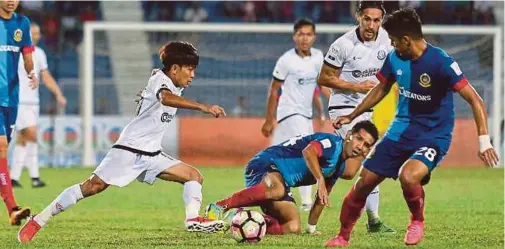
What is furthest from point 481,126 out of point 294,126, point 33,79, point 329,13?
point 329,13

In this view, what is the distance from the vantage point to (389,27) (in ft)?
25.3

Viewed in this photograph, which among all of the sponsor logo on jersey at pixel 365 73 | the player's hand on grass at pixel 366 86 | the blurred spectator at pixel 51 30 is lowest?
the player's hand on grass at pixel 366 86

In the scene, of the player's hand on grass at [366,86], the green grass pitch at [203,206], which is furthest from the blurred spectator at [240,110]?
the player's hand on grass at [366,86]

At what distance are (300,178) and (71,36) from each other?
1857 cm

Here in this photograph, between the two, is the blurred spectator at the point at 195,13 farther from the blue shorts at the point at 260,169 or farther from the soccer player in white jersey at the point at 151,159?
the soccer player in white jersey at the point at 151,159

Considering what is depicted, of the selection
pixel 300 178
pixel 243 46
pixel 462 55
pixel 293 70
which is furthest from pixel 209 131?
pixel 300 178

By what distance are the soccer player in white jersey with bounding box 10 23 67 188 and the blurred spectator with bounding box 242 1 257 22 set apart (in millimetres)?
11418

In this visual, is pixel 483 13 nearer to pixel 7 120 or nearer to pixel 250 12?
pixel 250 12

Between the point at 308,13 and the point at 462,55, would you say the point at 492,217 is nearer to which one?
the point at 462,55

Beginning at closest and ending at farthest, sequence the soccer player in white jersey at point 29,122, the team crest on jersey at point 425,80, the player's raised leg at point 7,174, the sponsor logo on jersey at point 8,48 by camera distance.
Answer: the team crest on jersey at point 425,80 → the player's raised leg at point 7,174 → the sponsor logo on jersey at point 8,48 → the soccer player in white jersey at point 29,122

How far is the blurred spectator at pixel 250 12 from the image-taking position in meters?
27.1

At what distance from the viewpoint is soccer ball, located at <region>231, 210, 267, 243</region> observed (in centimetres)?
845

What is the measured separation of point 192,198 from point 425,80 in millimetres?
2201

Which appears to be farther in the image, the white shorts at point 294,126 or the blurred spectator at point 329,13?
the blurred spectator at point 329,13
